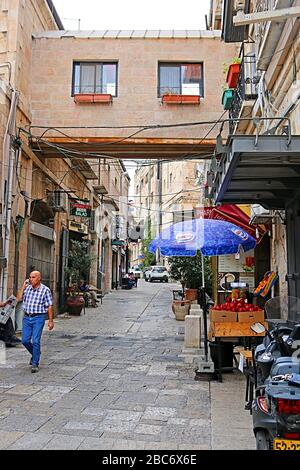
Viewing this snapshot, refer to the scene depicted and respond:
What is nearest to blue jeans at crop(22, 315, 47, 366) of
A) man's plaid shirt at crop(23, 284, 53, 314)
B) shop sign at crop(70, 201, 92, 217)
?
man's plaid shirt at crop(23, 284, 53, 314)

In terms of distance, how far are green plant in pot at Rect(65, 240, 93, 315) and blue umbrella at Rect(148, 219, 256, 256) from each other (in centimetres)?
840

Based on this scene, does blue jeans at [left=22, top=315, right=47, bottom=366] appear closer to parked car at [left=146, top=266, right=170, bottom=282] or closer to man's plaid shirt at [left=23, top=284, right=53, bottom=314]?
man's plaid shirt at [left=23, top=284, right=53, bottom=314]

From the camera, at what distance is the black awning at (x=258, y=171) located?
4.96 meters

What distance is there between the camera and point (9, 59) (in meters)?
11.3

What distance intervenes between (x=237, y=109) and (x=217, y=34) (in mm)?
3856

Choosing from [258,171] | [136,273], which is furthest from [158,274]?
[258,171]

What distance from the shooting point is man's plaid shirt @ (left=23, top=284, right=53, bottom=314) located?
24.5 feet

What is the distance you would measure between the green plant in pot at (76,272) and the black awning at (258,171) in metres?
9.59

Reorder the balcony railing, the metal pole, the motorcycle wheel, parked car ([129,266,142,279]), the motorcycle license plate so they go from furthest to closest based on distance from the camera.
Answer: parked car ([129,266,142,279]), the metal pole, the balcony railing, the motorcycle wheel, the motorcycle license plate

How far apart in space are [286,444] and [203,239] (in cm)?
491

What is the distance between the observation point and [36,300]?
7.50 meters

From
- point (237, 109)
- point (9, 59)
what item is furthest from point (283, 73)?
point (9, 59)

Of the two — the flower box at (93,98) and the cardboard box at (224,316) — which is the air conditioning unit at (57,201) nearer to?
the flower box at (93,98)
